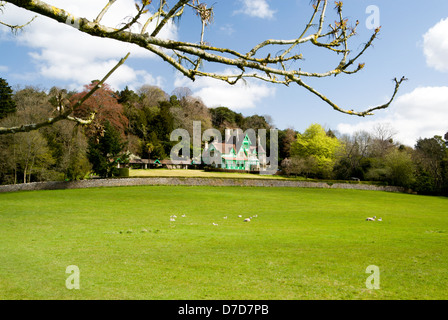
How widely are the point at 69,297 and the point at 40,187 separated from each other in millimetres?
37390

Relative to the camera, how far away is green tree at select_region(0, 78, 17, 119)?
43281 millimetres

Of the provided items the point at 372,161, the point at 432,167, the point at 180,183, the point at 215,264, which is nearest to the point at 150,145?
the point at 180,183

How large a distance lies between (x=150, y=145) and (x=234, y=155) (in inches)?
877

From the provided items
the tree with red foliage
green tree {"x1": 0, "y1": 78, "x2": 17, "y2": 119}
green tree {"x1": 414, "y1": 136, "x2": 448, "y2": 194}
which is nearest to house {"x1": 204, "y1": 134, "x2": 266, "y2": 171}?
the tree with red foliage

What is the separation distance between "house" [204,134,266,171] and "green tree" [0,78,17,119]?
43.3 m

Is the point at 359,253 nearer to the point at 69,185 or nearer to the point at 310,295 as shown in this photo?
the point at 310,295

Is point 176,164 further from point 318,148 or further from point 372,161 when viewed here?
point 372,161

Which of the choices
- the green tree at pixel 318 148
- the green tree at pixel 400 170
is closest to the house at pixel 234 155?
the green tree at pixel 318 148

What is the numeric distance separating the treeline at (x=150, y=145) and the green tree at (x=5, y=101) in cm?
12

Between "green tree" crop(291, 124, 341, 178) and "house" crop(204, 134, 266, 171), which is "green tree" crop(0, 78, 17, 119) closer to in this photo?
"house" crop(204, 134, 266, 171)

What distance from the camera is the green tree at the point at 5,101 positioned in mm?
43281

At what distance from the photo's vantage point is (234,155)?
8456cm

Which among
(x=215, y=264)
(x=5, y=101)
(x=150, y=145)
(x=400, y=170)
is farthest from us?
(x=150, y=145)
